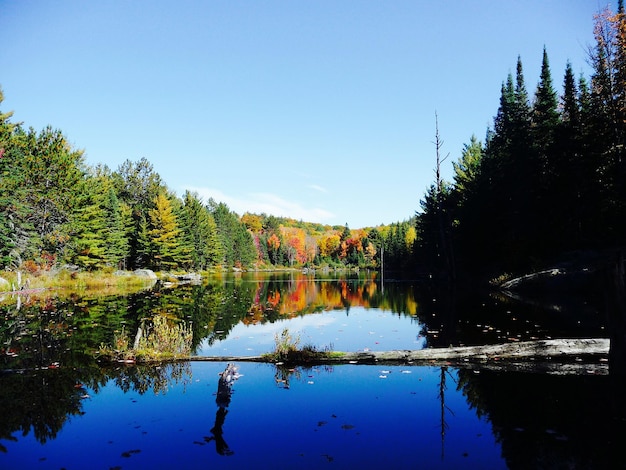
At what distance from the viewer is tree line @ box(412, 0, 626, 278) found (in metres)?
26.2

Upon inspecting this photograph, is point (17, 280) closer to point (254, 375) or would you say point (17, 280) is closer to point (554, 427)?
point (254, 375)

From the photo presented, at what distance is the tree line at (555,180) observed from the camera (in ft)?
86.1

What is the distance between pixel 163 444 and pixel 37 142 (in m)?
42.5

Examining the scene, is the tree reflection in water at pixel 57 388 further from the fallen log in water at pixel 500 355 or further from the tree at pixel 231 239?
the tree at pixel 231 239

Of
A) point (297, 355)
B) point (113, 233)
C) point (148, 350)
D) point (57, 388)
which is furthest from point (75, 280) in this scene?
point (297, 355)

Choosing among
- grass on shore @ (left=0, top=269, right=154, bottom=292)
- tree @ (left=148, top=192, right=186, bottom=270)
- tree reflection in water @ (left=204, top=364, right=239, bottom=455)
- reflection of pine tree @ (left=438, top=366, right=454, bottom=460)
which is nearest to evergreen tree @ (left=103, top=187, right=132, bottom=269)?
grass on shore @ (left=0, top=269, right=154, bottom=292)

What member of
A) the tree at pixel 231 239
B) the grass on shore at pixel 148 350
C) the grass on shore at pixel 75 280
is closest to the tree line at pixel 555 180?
the grass on shore at pixel 148 350

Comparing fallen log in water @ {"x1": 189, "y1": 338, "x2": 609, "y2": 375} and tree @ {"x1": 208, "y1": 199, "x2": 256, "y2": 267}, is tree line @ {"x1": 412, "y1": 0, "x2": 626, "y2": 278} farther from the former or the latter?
tree @ {"x1": 208, "y1": 199, "x2": 256, "y2": 267}

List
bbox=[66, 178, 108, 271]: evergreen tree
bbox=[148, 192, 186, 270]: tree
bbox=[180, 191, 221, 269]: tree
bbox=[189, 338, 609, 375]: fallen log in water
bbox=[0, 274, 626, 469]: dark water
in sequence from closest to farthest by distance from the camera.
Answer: bbox=[0, 274, 626, 469]: dark water < bbox=[189, 338, 609, 375]: fallen log in water < bbox=[66, 178, 108, 271]: evergreen tree < bbox=[148, 192, 186, 270]: tree < bbox=[180, 191, 221, 269]: tree

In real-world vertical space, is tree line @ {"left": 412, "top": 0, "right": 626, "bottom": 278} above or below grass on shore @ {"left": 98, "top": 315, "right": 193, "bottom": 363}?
above

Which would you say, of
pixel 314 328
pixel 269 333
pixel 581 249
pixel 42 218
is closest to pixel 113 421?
pixel 269 333

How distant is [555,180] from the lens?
3031cm

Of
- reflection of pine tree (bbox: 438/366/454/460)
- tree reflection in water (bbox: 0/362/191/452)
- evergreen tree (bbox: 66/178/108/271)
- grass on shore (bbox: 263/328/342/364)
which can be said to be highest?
evergreen tree (bbox: 66/178/108/271)

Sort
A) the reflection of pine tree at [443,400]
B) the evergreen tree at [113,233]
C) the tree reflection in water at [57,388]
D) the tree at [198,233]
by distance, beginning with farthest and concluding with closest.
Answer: the tree at [198,233] < the evergreen tree at [113,233] < the tree reflection in water at [57,388] < the reflection of pine tree at [443,400]
